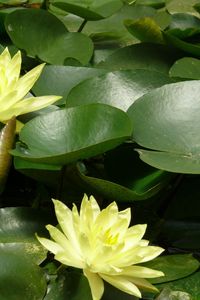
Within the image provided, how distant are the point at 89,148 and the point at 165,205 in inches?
9.7

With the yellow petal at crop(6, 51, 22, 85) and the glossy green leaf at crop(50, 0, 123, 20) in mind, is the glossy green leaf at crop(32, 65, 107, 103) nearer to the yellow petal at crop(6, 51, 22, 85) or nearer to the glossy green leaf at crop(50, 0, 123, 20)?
the yellow petal at crop(6, 51, 22, 85)

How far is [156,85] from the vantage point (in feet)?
4.19

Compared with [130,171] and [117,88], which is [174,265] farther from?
[117,88]

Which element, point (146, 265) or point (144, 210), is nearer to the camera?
point (146, 265)

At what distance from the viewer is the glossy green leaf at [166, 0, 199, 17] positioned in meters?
2.04

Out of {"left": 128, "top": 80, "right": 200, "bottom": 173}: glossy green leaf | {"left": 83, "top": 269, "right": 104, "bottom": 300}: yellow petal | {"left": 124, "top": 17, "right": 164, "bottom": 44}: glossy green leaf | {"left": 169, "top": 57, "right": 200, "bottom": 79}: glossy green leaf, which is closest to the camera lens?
{"left": 83, "top": 269, "right": 104, "bottom": 300}: yellow petal

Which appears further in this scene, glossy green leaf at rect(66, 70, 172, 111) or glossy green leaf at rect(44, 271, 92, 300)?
glossy green leaf at rect(66, 70, 172, 111)

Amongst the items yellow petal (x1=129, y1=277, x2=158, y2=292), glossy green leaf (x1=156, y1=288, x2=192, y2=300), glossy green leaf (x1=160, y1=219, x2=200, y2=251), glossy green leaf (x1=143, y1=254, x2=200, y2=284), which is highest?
yellow petal (x1=129, y1=277, x2=158, y2=292)

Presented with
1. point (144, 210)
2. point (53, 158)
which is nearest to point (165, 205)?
point (144, 210)

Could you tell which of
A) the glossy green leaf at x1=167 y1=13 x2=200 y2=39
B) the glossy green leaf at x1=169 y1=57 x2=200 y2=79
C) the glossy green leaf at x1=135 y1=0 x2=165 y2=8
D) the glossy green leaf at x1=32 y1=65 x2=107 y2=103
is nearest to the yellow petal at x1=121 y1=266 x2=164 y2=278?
the glossy green leaf at x1=32 y1=65 x2=107 y2=103

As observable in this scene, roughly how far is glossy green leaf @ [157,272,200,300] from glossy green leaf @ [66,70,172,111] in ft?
1.22

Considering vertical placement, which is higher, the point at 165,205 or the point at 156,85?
Result: the point at 156,85

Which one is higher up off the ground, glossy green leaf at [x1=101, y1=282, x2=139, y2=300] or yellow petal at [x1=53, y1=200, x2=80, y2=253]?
yellow petal at [x1=53, y1=200, x2=80, y2=253]

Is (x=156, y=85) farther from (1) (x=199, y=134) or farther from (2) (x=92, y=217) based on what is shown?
(2) (x=92, y=217)
